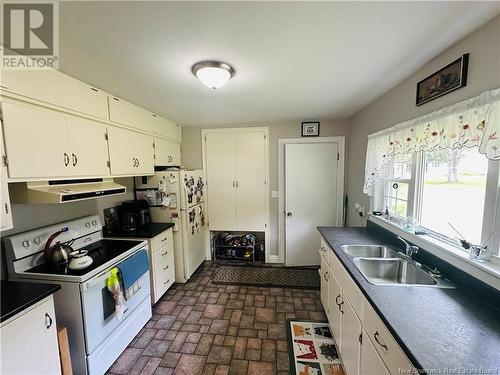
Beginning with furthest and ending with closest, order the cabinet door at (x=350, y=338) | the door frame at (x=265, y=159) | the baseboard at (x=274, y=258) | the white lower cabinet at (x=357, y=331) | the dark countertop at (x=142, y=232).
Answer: the baseboard at (x=274, y=258) < the door frame at (x=265, y=159) < the dark countertop at (x=142, y=232) < the cabinet door at (x=350, y=338) < the white lower cabinet at (x=357, y=331)

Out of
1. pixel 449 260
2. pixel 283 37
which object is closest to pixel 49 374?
pixel 283 37

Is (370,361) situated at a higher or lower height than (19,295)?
lower

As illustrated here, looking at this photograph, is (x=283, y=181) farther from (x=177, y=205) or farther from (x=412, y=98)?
(x=412, y=98)

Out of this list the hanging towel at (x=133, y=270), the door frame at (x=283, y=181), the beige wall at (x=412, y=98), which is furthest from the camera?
the door frame at (x=283, y=181)

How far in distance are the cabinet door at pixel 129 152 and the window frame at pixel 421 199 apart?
263 cm

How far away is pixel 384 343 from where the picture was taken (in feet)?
3.28

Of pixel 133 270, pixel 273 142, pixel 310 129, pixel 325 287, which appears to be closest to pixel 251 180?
pixel 273 142

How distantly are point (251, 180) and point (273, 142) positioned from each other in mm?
702

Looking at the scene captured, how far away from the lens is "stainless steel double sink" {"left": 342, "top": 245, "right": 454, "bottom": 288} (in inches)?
58.3

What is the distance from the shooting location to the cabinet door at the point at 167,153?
283 cm

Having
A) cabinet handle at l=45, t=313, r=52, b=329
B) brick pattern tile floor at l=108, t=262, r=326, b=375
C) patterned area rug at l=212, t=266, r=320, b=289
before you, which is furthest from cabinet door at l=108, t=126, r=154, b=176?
patterned area rug at l=212, t=266, r=320, b=289

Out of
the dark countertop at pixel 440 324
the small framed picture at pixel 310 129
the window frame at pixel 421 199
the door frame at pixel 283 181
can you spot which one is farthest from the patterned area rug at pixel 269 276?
the small framed picture at pixel 310 129

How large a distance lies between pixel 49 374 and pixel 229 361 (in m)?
1.19

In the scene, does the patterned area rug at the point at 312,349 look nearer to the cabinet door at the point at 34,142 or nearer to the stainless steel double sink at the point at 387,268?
the stainless steel double sink at the point at 387,268
